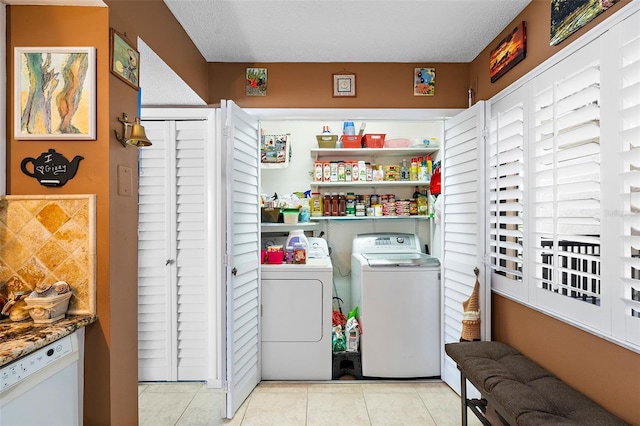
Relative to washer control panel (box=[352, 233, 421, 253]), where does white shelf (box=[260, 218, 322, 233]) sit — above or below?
above

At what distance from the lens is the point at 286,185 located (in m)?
3.91

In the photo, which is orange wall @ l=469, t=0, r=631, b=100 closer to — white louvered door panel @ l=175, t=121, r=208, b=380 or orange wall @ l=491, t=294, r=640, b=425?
orange wall @ l=491, t=294, r=640, b=425

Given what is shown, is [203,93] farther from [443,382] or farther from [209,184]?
[443,382]

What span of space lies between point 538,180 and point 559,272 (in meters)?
0.47

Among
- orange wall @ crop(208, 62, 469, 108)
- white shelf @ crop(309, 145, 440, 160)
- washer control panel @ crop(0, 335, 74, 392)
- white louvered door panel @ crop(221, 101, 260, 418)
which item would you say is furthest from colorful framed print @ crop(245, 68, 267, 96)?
washer control panel @ crop(0, 335, 74, 392)

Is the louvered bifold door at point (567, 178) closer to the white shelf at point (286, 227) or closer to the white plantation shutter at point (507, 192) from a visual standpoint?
the white plantation shutter at point (507, 192)

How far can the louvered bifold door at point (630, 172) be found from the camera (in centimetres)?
132

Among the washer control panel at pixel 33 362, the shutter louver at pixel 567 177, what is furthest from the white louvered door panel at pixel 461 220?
the washer control panel at pixel 33 362

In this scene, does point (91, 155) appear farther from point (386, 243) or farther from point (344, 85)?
point (386, 243)

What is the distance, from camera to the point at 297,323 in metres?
2.91

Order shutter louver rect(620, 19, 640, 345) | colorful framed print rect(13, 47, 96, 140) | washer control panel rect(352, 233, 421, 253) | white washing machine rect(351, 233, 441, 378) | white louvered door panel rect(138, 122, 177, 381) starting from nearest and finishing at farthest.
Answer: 1. shutter louver rect(620, 19, 640, 345)
2. colorful framed print rect(13, 47, 96, 140)
3. white louvered door panel rect(138, 122, 177, 381)
4. white washing machine rect(351, 233, 441, 378)
5. washer control panel rect(352, 233, 421, 253)

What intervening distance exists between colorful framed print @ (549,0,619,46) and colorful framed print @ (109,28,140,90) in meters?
1.99

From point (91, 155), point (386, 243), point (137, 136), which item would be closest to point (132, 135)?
point (137, 136)

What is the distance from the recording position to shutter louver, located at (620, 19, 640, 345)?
132 cm
